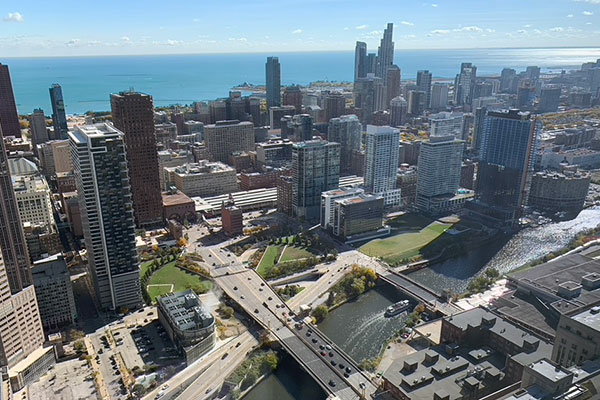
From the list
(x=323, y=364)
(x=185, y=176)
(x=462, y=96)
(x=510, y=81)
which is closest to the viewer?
(x=323, y=364)

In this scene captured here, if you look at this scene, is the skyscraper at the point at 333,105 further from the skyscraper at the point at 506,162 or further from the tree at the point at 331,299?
the tree at the point at 331,299

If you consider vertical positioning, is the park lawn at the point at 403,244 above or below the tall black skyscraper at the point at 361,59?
below

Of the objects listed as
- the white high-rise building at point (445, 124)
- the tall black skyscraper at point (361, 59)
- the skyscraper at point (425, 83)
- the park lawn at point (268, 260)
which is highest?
the tall black skyscraper at point (361, 59)

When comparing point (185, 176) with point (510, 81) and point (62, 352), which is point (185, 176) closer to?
point (62, 352)

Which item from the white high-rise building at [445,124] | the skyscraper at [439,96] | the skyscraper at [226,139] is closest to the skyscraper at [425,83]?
the skyscraper at [439,96]

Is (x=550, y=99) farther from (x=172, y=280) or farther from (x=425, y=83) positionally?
(x=172, y=280)

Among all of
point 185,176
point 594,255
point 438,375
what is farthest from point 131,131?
point 594,255
